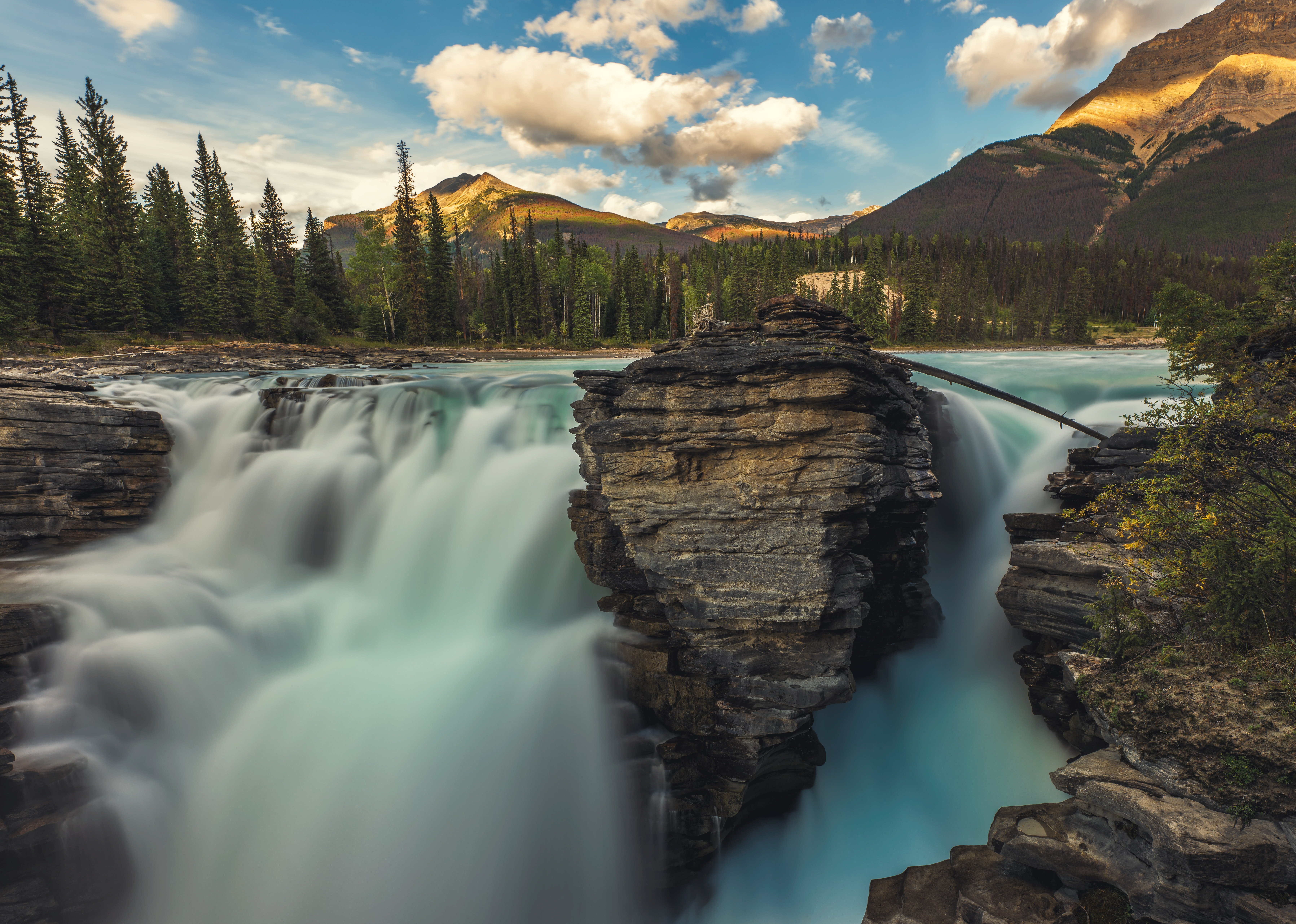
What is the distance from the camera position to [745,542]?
984 cm

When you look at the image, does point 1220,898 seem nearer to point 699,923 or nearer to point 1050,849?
point 1050,849

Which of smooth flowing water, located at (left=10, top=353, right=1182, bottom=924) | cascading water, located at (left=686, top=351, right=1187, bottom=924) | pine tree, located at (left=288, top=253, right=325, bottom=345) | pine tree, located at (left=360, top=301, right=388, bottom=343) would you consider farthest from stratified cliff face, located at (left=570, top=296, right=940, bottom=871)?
pine tree, located at (left=360, top=301, right=388, bottom=343)

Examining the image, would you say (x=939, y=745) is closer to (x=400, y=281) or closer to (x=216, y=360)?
(x=216, y=360)

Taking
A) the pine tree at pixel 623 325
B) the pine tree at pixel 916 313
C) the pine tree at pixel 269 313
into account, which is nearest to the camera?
the pine tree at pixel 269 313

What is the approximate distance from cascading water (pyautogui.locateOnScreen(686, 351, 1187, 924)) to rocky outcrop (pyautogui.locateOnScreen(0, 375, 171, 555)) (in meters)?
16.9

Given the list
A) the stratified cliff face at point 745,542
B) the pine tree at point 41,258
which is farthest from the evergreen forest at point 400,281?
the stratified cliff face at point 745,542

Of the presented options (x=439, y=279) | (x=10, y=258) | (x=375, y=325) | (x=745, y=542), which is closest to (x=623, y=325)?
(x=439, y=279)

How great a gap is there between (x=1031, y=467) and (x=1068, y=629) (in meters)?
6.89

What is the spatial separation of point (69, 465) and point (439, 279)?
57.2m

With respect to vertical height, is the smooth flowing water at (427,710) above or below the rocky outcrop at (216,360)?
below

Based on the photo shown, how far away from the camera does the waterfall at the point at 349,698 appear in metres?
8.87

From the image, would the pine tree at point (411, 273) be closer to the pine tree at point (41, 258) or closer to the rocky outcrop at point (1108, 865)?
the pine tree at point (41, 258)

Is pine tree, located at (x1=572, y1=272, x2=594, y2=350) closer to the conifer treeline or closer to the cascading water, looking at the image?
the conifer treeline

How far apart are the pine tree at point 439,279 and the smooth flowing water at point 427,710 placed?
49.7 m
